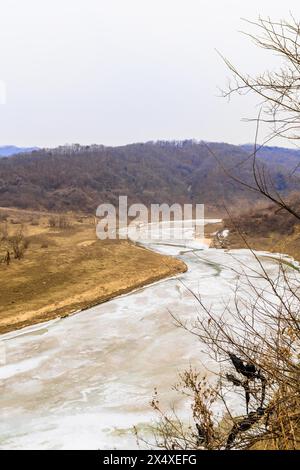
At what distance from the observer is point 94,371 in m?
10.4

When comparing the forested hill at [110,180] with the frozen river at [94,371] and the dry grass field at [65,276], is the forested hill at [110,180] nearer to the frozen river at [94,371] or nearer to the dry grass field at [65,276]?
the dry grass field at [65,276]

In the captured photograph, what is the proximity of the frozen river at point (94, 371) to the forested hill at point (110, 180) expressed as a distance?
3742cm

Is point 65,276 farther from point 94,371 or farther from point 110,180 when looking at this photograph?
point 110,180

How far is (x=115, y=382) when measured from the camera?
9773mm

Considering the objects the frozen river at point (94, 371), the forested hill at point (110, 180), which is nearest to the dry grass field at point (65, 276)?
the frozen river at point (94, 371)

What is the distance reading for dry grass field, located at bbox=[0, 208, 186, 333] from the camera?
15852 millimetres

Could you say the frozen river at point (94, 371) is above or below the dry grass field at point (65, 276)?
below

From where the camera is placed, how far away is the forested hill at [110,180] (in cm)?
6306

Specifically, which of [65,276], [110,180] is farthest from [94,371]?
[110,180]

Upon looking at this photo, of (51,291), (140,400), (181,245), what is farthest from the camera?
(181,245)

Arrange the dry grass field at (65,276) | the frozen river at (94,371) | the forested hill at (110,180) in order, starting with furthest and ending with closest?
1. the forested hill at (110,180)
2. the dry grass field at (65,276)
3. the frozen river at (94,371)
